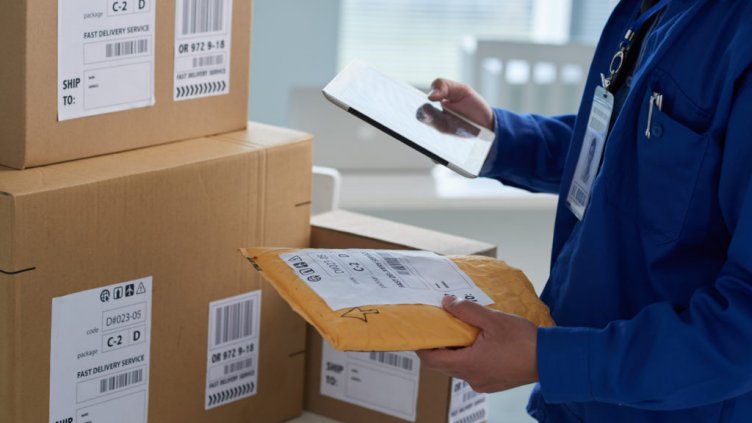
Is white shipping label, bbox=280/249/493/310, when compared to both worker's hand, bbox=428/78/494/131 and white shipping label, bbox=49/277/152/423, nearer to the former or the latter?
white shipping label, bbox=49/277/152/423

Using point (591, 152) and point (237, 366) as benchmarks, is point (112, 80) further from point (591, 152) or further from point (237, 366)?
point (591, 152)

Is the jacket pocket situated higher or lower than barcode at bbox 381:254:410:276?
higher

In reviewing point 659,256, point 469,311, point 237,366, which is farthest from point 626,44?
point 237,366

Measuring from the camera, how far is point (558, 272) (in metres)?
1.11

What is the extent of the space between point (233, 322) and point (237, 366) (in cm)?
6

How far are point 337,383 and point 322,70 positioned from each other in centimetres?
316

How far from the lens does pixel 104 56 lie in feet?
3.28

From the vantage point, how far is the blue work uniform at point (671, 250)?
86 cm

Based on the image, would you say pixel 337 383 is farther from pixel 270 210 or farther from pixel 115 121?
pixel 115 121

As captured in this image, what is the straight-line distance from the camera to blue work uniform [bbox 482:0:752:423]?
859mm

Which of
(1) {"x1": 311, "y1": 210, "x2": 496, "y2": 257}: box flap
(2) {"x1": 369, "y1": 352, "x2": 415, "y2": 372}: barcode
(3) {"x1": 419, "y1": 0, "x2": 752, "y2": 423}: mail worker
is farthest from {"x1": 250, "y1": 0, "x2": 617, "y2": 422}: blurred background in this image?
(3) {"x1": 419, "y1": 0, "x2": 752, "y2": 423}: mail worker

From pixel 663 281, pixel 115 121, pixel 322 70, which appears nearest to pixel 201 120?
pixel 115 121

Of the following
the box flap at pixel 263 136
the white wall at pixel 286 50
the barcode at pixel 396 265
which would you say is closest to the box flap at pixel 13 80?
the box flap at pixel 263 136

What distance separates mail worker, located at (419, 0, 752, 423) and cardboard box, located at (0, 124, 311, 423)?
0.99ft
